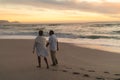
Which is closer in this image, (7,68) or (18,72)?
(18,72)

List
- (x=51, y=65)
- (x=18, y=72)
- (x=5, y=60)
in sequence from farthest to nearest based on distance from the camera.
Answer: (x=5, y=60)
(x=51, y=65)
(x=18, y=72)

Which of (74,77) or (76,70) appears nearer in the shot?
(74,77)

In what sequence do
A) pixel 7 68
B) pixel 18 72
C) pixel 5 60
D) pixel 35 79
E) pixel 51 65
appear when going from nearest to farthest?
pixel 35 79, pixel 18 72, pixel 7 68, pixel 51 65, pixel 5 60

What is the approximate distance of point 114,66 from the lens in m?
12.5

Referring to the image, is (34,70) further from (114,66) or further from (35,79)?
(114,66)

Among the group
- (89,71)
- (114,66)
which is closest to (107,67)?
(114,66)

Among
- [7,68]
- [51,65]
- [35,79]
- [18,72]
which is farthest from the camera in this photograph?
[51,65]

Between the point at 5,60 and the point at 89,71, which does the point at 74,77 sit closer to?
the point at 89,71

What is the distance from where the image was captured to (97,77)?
9.67 metres

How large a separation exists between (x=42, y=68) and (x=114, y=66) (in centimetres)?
342

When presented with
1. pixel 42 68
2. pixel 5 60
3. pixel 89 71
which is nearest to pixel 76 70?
pixel 89 71

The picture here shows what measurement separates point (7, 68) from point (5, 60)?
6.88 feet

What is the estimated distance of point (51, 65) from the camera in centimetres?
1203

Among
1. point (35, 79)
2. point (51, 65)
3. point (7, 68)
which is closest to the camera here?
point (35, 79)
